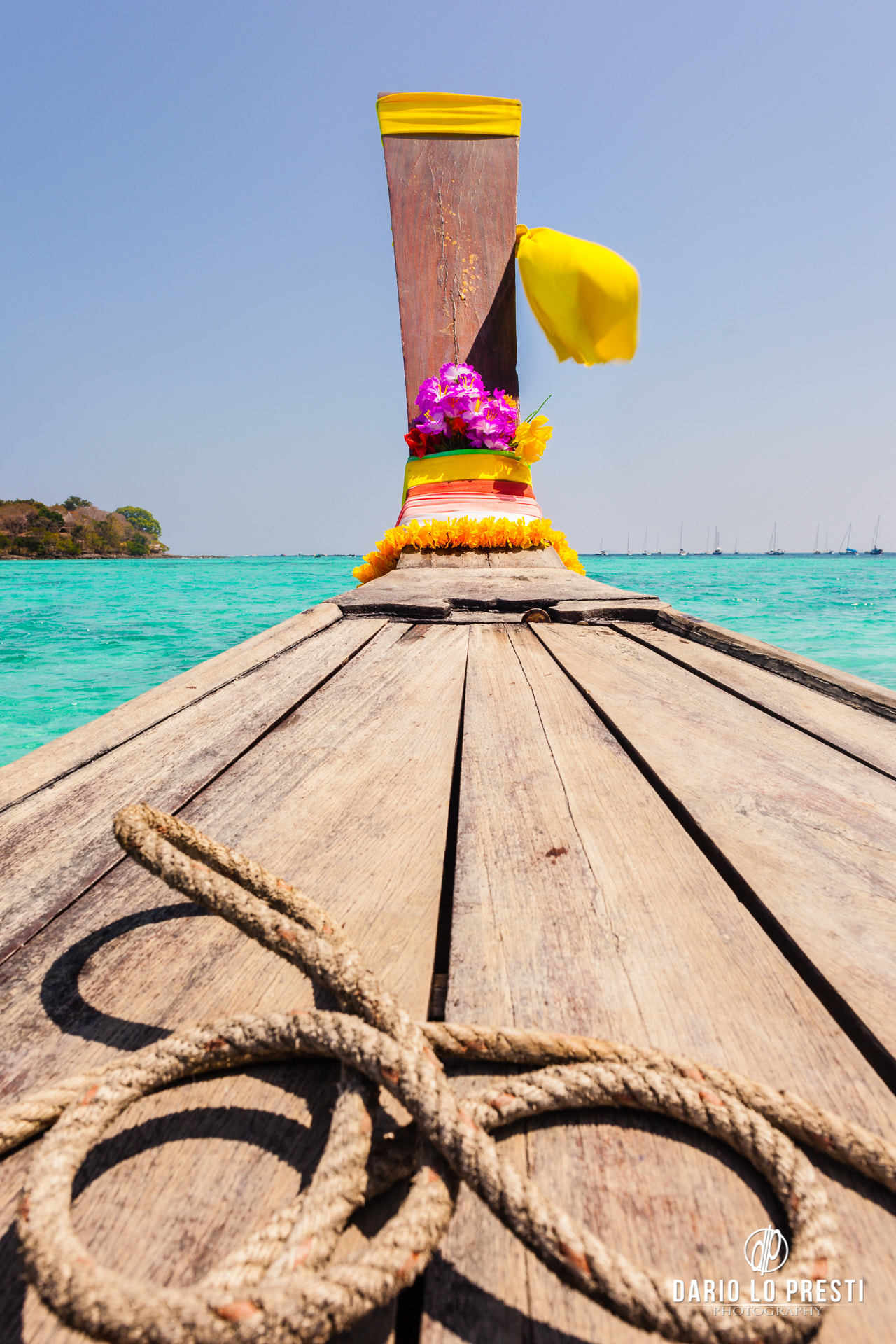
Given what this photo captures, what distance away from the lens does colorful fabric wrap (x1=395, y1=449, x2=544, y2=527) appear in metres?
4.30

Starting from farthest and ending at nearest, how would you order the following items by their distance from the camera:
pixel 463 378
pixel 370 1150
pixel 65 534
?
pixel 65 534 → pixel 463 378 → pixel 370 1150

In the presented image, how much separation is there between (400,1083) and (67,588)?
2038 cm

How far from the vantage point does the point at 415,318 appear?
196 inches

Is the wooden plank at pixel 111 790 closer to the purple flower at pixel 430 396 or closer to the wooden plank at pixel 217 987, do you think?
the wooden plank at pixel 217 987

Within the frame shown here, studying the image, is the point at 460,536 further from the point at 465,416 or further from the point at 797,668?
the point at 797,668

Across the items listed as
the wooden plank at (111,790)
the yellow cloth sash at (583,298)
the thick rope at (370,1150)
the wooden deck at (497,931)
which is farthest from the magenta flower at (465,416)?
the thick rope at (370,1150)

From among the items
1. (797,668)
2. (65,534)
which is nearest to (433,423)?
(797,668)

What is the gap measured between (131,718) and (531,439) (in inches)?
155

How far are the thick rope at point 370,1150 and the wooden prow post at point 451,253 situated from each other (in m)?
5.05

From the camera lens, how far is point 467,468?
14.6ft

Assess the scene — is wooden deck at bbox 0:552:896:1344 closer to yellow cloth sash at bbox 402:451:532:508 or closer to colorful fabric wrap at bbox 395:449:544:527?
colorful fabric wrap at bbox 395:449:544:527

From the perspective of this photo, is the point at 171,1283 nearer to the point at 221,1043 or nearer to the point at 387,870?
the point at 221,1043

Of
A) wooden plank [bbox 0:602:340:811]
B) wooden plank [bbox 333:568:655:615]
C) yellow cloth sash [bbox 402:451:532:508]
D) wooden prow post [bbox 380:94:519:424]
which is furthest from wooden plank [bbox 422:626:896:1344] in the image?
wooden prow post [bbox 380:94:519:424]

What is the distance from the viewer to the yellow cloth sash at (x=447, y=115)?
485 centimetres
